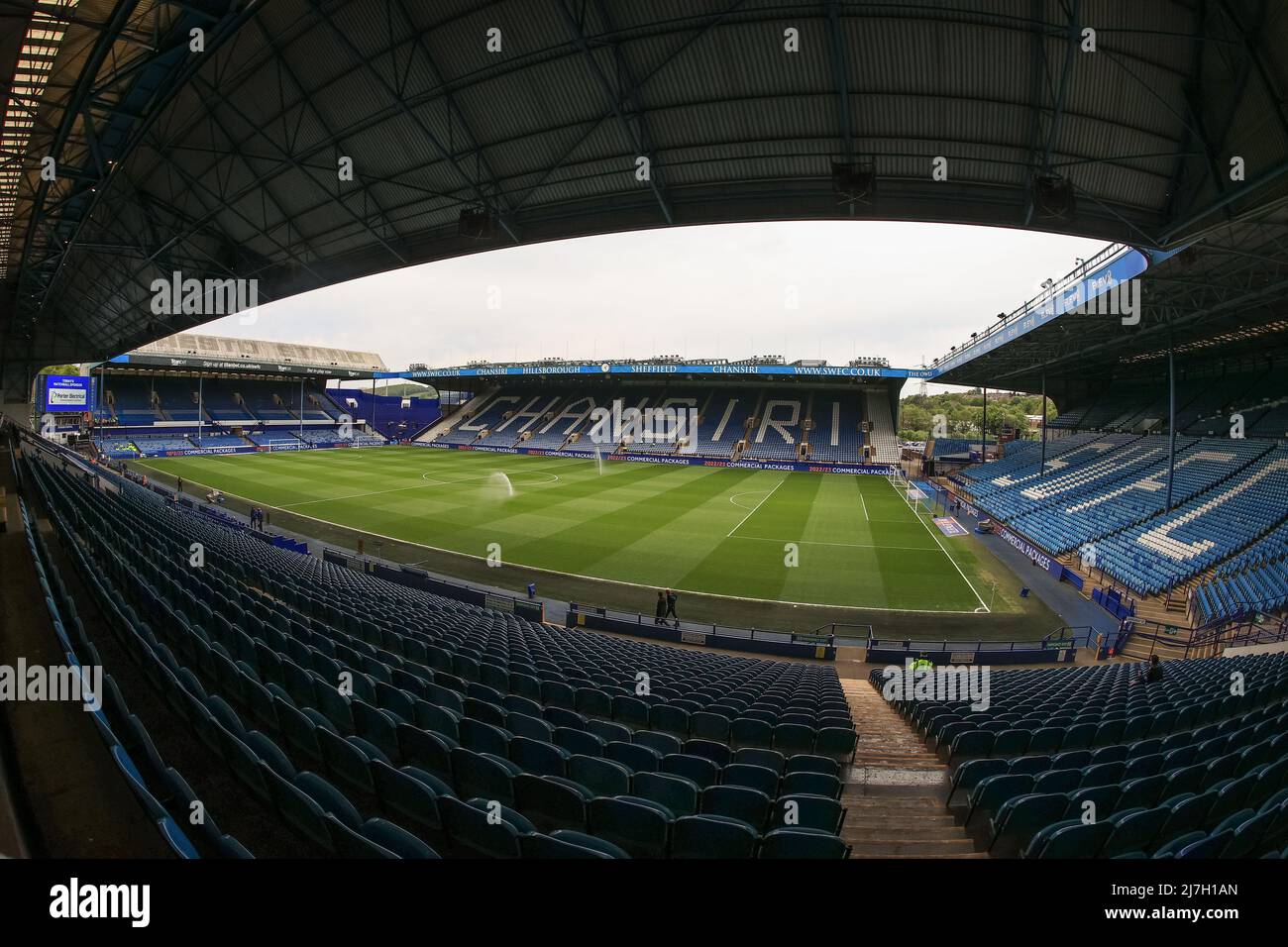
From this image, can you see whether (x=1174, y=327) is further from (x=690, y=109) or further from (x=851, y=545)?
(x=690, y=109)

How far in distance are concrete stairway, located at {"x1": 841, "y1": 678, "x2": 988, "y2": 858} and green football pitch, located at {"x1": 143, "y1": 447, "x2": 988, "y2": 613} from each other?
1034 centimetres

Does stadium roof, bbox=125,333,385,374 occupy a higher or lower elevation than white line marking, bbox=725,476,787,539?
higher

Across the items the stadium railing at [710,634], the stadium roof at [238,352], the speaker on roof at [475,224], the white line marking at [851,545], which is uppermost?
the stadium roof at [238,352]

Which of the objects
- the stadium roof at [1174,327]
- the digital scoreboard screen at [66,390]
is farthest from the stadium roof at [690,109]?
the digital scoreboard screen at [66,390]

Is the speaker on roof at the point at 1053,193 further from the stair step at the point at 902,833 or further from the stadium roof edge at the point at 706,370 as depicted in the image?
the stadium roof edge at the point at 706,370

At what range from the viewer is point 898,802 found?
581cm

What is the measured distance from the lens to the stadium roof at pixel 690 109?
27.3ft

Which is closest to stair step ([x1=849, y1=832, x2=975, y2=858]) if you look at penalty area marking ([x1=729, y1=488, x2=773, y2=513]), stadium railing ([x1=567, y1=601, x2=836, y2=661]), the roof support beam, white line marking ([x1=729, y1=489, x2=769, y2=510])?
stadium railing ([x1=567, y1=601, x2=836, y2=661])

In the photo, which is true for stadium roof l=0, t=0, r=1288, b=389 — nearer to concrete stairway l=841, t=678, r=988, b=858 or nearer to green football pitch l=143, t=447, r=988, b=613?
concrete stairway l=841, t=678, r=988, b=858

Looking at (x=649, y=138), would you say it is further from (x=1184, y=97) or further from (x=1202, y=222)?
(x=1202, y=222)

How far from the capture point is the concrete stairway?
4809 mm

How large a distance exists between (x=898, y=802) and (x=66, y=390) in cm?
5824

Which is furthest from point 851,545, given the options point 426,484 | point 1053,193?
point 426,484

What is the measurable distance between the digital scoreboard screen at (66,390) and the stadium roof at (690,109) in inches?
1390
